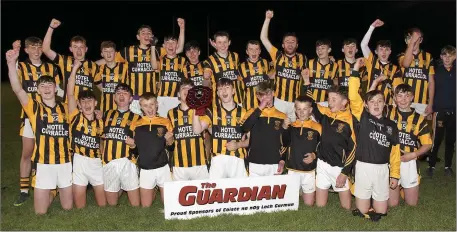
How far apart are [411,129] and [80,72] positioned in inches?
148

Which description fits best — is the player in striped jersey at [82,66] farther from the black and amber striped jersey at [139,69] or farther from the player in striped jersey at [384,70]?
the player in striped jersey at [384,70]

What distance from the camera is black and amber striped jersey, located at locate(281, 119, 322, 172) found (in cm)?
492

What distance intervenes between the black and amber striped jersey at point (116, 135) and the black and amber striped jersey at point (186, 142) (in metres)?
0.47

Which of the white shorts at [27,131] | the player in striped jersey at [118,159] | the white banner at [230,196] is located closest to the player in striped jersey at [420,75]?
the white banner at [230,196]

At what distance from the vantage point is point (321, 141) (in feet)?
16.0

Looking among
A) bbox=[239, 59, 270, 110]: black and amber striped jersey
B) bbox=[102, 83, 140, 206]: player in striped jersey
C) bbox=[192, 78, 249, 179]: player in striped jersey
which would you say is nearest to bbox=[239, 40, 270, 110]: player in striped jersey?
bbox=[239, 59, 270, 110]: black and amber striped jersey

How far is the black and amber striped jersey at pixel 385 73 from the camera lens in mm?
6066

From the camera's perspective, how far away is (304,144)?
4.93 m

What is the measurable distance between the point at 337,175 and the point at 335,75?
171 cm

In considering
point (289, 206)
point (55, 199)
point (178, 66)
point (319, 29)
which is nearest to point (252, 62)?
point (178, 66)

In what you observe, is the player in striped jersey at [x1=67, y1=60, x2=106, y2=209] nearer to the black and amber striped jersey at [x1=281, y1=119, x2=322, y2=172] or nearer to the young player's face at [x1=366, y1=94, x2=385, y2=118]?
the black and amber striped jersey at [x1=281, y1=119, x2=322, y2=172]

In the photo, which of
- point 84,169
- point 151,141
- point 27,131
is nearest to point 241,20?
point 27,131

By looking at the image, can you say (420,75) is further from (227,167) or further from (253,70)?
(227,167)

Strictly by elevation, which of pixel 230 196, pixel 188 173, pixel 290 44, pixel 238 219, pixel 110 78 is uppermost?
pixel 290 44
